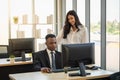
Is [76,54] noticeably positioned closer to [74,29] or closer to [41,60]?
[41,60]

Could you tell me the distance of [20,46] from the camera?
13.4ft

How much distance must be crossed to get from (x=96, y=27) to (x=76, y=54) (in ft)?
8.05

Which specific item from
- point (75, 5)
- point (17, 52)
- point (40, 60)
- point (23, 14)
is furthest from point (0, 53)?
point (75, 5)

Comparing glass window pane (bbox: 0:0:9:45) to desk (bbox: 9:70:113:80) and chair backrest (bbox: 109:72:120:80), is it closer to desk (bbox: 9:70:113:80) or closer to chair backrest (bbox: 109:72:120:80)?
desk (bbox: 9:70:113:80)

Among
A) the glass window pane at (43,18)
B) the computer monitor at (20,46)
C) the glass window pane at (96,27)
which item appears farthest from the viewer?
the glass window pane at (43,18)

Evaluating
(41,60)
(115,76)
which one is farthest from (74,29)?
(115,76)

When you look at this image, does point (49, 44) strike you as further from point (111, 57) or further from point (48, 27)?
point (48, 27)

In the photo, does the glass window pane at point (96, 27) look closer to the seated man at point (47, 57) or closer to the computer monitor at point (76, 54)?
the seated man at point (47, 57)

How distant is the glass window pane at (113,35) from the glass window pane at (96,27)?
30 centimetres

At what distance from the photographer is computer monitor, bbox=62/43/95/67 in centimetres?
282

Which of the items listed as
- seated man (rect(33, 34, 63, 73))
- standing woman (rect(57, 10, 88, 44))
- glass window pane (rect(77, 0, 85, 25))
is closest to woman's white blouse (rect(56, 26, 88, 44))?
standing woman (rect(57, 10, 88, 44))

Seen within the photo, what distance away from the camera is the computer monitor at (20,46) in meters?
4.02

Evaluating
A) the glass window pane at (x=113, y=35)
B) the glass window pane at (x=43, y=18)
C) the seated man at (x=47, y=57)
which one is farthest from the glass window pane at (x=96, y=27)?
the seated man at (x=47, y=57)

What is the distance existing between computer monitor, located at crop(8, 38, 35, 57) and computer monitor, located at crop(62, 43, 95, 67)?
143 centimetres
